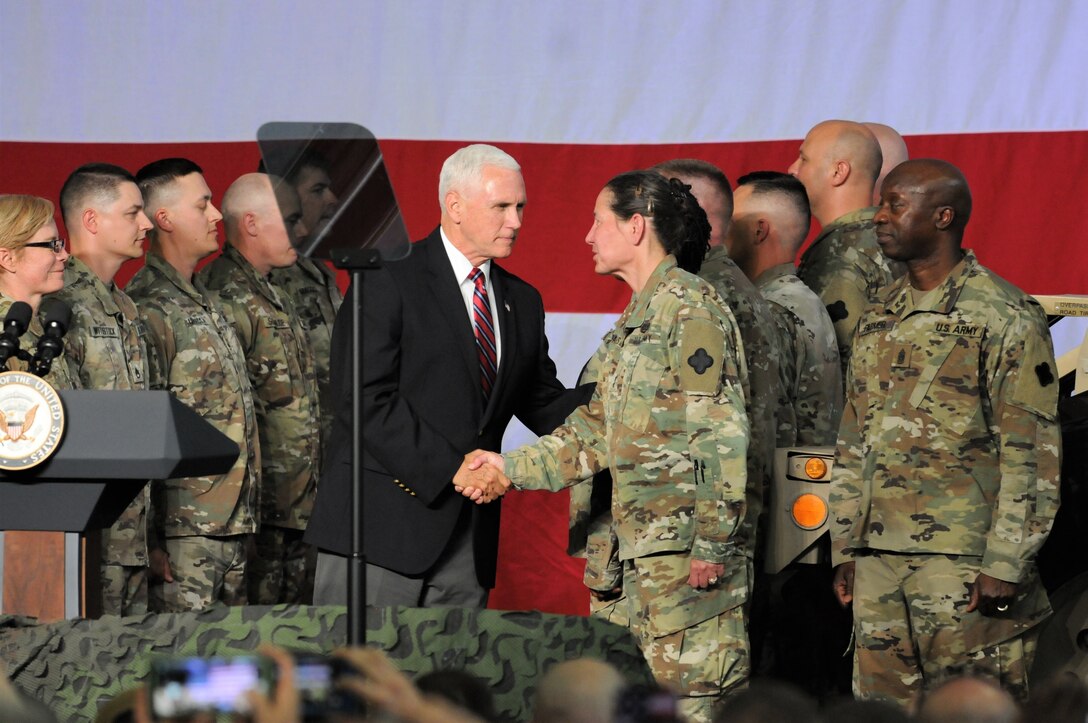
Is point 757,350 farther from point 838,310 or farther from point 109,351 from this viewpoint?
point 109,351

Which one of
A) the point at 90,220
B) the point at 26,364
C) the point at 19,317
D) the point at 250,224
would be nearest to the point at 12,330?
the point at 19,317

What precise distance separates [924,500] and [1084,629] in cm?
79

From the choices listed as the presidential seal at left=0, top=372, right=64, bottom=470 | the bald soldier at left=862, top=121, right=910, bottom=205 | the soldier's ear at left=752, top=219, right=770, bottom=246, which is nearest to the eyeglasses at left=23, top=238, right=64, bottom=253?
the presidential seal at left=0, top=372, right=64, bottom=470

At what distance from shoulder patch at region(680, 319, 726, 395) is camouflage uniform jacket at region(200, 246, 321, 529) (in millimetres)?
1957

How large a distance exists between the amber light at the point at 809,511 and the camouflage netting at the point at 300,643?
1392 millimetres

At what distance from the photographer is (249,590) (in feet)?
16.6

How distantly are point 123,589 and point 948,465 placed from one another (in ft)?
7.35

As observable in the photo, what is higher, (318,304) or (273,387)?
(318,304)

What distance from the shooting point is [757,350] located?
4.25m

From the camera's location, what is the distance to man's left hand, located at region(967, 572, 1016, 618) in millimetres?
3322

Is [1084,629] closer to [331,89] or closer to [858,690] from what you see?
[858,690]

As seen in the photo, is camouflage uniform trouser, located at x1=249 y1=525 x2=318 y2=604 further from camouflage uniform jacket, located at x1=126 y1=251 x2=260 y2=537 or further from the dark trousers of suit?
the dark trousers of suit

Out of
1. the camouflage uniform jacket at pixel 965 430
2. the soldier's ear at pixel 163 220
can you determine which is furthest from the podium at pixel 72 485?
the soldier's ear at pixel 163 220

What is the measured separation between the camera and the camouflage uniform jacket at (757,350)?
417 centimetres
